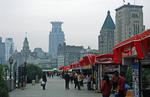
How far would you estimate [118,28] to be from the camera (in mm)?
162500

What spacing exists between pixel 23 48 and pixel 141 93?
17840cm

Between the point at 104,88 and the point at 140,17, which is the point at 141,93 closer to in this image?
the point at 104,88

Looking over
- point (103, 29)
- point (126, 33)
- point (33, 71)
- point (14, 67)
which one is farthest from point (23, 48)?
point (14, 67)

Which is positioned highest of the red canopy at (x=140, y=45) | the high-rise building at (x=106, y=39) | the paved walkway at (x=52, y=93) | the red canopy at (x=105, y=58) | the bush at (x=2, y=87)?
the high-rise building at (x=106, y=39)

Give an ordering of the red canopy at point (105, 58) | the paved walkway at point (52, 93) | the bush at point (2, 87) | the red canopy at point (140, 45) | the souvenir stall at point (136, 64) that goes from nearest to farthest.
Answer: the red canopy at point (140, 45)
the souvenir stall at point (136, 64)
the bush at point (2, 87)
the paved walkway at point (52, 93)
the red canopy at point (105, 58)

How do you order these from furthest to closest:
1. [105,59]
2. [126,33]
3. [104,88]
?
[126,33]
[105,59]
[104,88]

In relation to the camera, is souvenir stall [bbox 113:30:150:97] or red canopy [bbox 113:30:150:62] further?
souvenir stall [bbox 113:30:150:97]

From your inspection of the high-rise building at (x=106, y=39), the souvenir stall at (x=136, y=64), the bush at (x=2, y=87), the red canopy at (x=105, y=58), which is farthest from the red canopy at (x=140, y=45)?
the high-rise building at (x=106, y=39)

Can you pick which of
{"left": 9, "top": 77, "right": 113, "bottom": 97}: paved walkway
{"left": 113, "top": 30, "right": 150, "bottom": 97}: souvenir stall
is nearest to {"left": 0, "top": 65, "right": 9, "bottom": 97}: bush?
{"left": 113, "top": 30, "right": 150, "bottom": 97}: souvenir stall

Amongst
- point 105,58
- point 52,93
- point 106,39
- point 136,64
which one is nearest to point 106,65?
point 105,58

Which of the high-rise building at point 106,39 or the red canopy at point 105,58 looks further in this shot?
the high-rise building at point 106,39

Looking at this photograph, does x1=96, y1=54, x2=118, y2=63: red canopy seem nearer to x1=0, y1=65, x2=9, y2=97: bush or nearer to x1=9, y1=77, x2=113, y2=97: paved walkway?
x1=9, y1=77, x2=113, y2=97: paved walkway

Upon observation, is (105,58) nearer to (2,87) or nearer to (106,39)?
(2,87)

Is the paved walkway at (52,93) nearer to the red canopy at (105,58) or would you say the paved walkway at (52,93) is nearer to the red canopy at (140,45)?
the red canopy at (105,58)
